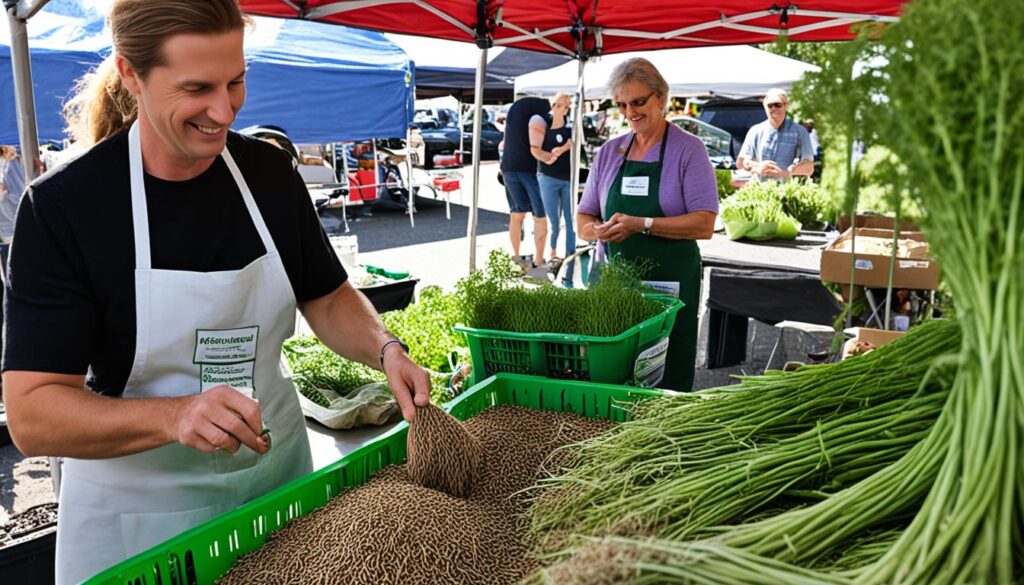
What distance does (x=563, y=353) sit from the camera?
2213 millimetres

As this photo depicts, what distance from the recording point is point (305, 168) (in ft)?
36.5

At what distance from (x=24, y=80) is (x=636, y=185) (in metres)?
2.34

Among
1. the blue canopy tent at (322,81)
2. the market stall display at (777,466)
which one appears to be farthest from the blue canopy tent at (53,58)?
the market stall display at (777,466)

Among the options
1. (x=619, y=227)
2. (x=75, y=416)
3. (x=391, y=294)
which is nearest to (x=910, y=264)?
(x=619, y=227)

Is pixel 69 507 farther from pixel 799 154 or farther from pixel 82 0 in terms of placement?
pixel 799 154

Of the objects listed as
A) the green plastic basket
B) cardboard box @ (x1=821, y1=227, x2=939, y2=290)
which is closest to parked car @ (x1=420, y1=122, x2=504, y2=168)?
cardboard box @ (x1=821, y1=227, x2=939, y2=290)

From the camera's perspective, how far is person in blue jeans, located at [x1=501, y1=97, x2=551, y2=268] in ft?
28.1

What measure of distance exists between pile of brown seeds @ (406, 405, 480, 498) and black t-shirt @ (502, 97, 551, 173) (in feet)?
23.7

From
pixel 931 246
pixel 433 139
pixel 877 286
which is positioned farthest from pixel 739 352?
pixel 433 139

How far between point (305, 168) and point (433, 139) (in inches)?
313

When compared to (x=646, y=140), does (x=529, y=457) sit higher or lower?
lower

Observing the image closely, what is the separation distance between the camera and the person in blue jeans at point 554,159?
8.30 m

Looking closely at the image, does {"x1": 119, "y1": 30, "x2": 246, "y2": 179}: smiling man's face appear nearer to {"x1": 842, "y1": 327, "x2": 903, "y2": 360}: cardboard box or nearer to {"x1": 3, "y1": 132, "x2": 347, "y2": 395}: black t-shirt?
{"x1": 3, "y1": 132, "x2": 347, "y2": 395}: black t-shirt

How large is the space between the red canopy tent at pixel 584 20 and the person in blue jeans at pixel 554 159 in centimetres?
337
